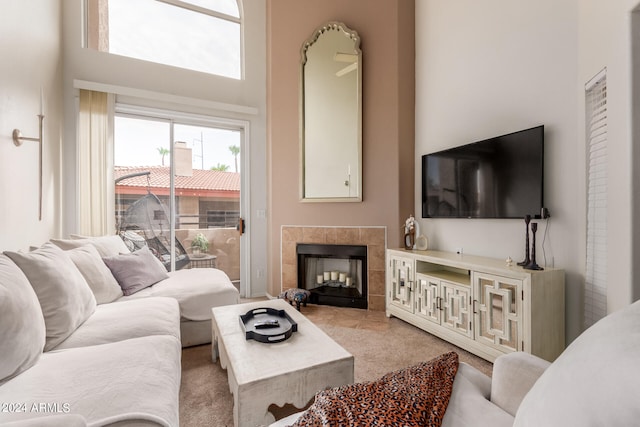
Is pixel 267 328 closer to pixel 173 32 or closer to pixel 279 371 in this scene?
pixel 279 371

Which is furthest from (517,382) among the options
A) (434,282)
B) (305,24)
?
(305,24)

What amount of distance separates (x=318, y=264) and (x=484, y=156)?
2170 mm

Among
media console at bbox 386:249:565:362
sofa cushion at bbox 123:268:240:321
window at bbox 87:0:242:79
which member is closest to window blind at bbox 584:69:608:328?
media console at bbox 386:249:565:362

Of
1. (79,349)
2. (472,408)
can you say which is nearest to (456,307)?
(472,408)

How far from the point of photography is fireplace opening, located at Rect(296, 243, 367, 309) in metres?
3.43

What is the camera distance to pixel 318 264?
375 cm

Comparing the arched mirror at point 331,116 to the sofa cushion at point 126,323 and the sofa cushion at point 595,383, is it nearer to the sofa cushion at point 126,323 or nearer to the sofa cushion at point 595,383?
the sofa cushion at point 126,323

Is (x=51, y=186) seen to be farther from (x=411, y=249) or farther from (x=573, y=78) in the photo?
(x=573, y=78)

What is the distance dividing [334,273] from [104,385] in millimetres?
2778

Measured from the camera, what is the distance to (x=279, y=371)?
1.26m

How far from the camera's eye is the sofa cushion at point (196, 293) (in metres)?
2.37

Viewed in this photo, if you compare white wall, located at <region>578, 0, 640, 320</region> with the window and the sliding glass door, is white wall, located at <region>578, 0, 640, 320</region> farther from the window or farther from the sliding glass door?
the window

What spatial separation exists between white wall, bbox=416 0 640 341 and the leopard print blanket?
136cm

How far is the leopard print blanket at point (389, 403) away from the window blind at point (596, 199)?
1.55 meters
